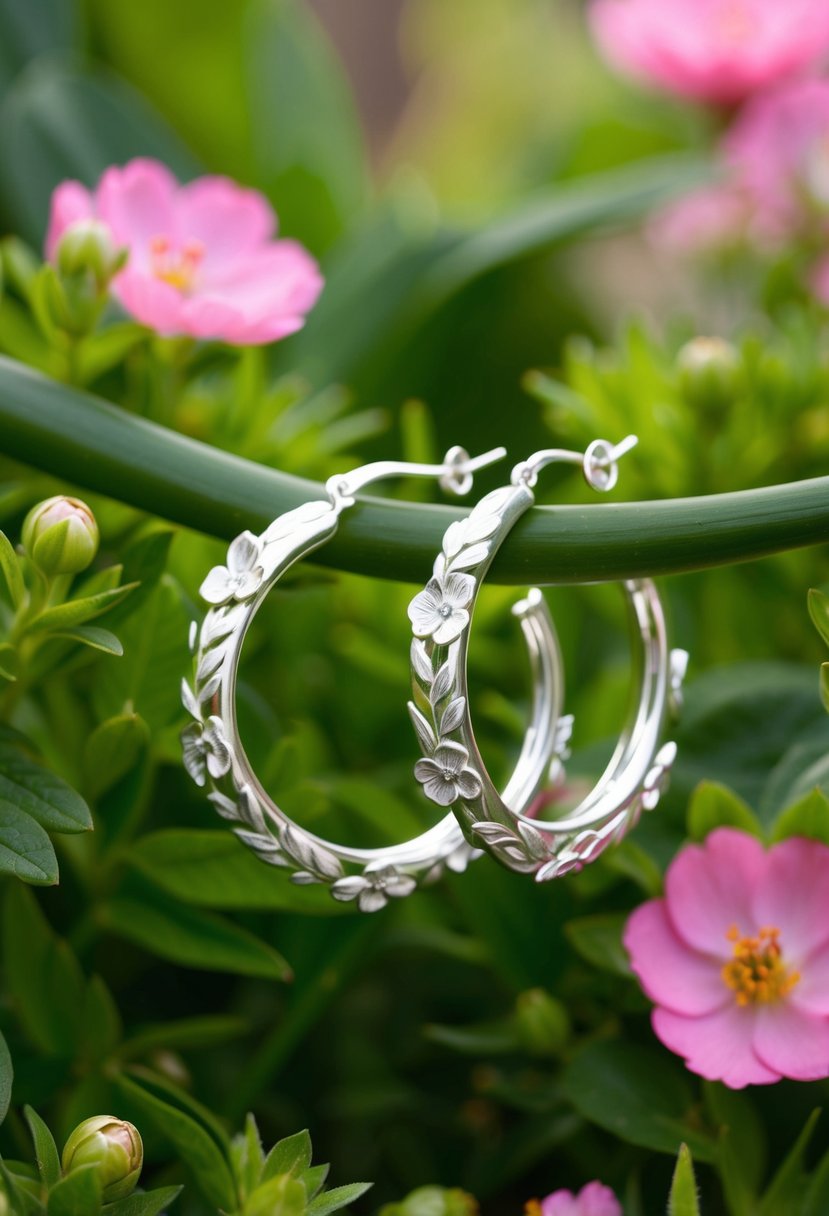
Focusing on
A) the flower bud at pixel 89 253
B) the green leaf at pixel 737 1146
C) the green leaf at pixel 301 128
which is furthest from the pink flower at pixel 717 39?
the green leaf at pixel 737 1146

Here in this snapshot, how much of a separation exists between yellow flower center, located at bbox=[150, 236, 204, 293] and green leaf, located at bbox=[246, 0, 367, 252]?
0.24 meters

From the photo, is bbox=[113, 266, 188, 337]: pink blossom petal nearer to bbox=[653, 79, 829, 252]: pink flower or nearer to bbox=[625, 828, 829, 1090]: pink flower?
bbox=[625, 828, 829, 1090]: pink flower

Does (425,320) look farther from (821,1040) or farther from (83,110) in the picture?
(821,1040)

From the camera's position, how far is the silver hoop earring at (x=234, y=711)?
27 centimetres

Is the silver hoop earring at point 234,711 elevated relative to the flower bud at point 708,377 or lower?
lower

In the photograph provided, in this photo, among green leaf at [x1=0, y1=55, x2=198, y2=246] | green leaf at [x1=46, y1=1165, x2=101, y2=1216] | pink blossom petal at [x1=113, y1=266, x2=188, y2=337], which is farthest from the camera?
green leaf at [x1=0, y1=55, x2=198, y2=246]

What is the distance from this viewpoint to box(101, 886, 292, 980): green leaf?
1.03ft

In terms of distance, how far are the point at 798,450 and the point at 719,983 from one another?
0.63ft

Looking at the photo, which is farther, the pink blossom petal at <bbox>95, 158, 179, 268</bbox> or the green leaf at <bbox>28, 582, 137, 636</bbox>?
the pink blossom petal at <bbox>95, 158, 179, 268</bbox>

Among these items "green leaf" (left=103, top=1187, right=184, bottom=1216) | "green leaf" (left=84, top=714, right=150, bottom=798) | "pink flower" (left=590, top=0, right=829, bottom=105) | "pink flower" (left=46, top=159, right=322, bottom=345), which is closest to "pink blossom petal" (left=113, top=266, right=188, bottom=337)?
"pink flower" (left=46, top=159, right=322, bottom=345)

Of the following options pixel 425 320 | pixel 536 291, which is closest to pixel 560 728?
pixel 425 320

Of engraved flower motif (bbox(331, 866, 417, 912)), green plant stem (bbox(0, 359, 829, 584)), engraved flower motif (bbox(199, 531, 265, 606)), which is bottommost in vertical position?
engraved flower motif (bbox(331, 866, 417, 912))

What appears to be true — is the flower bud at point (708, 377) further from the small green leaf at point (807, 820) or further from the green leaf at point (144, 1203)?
the green leaf at point (144, 1203)

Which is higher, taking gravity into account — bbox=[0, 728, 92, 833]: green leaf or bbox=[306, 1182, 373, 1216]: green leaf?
bbox=[0, 728, 92, 833]: green leaf
